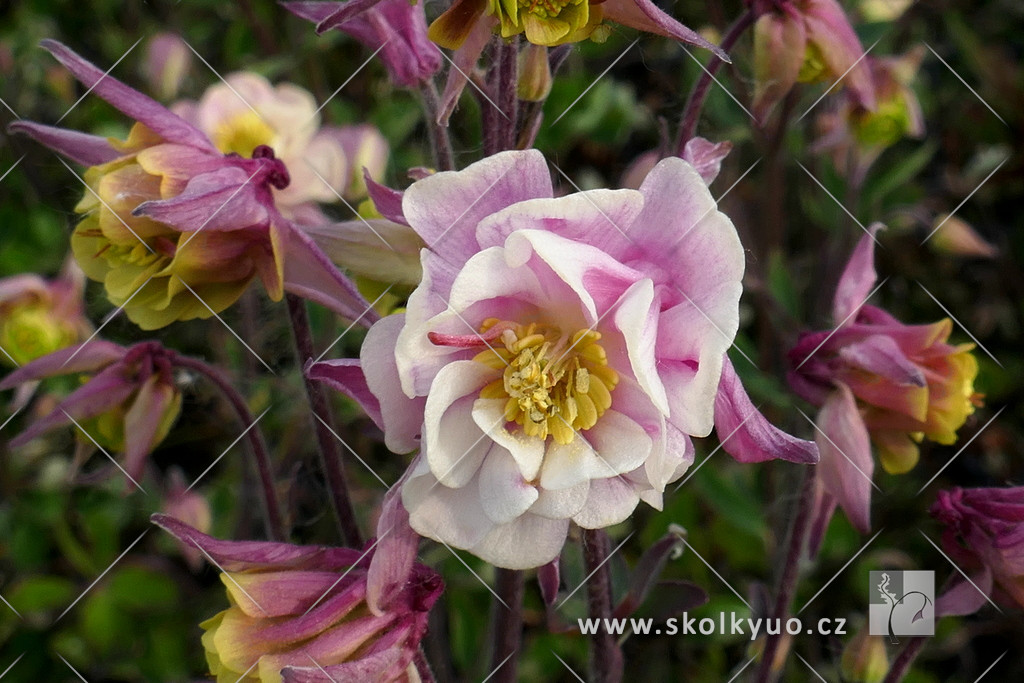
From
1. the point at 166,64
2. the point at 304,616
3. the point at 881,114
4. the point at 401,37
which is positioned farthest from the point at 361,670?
the point at 166,64

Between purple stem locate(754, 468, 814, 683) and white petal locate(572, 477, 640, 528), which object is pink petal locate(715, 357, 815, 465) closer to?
white petal locate(572, 477, 640, 528)

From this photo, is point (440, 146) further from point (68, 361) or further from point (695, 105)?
point (68, 361)

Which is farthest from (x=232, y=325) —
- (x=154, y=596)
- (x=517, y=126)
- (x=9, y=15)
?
(x=9, y=15)

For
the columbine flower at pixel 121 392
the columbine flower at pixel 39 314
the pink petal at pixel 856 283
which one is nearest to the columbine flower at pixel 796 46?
the pink petal at pixel 856 283

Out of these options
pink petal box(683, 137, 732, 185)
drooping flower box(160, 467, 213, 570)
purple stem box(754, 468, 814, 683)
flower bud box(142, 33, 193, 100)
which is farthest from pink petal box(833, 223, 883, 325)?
flower bud box(142, 33, 193, 100)

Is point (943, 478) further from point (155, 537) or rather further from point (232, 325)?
point (155, 537)
